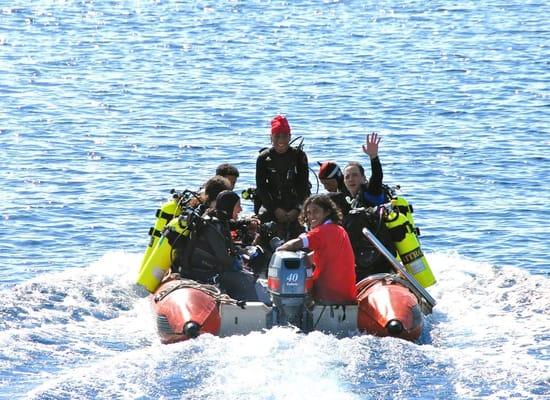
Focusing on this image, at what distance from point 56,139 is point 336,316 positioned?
14.0 meters

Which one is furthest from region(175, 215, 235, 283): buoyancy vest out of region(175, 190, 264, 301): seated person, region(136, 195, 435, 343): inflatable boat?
region(136, 195, 435, 343): inflatable boat

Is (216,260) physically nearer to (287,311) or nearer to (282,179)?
(287,311)

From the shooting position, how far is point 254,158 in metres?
25.6

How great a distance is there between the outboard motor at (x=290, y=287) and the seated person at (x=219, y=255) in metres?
0.80

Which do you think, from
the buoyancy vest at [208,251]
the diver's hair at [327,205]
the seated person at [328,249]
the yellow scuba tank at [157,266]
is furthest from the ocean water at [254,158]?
the diver's hair at [327,205]

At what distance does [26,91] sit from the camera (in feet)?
108

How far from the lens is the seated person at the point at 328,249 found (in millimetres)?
14602

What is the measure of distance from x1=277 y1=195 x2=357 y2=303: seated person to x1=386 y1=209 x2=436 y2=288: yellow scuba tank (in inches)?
59.9

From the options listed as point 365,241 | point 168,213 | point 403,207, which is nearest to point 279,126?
point 168,213

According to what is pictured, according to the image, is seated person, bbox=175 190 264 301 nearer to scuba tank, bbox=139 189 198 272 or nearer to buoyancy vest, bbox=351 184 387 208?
scuba tank, bbox=139 189 198 272

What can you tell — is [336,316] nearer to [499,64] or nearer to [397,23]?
[499,64]

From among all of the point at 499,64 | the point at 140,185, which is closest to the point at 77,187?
the point at 140,185

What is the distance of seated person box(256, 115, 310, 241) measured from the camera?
17219 millimetres

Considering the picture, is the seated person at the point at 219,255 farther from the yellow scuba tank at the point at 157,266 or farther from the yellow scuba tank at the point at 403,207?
the yellow scuba tank at the point at 403,207
